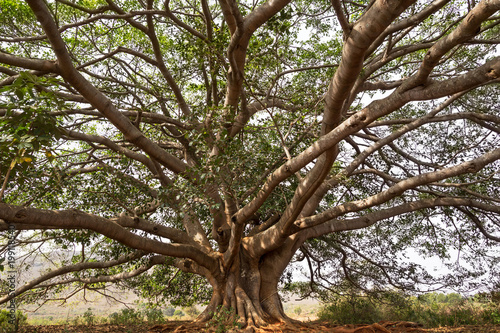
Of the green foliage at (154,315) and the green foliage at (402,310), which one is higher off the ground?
the green foliage at (154,315)

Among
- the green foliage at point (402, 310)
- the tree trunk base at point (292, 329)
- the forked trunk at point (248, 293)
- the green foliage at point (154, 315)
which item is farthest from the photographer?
the green foliage at point (154, 315)

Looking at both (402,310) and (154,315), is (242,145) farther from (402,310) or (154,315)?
(402,310)

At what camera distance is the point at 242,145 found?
18.2 ft

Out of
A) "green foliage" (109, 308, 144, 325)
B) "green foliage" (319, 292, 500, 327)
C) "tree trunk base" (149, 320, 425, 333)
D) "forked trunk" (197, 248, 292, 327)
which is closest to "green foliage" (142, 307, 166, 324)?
"green foliage" (109, 308, 144, 325)

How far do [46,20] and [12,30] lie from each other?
4.04 m

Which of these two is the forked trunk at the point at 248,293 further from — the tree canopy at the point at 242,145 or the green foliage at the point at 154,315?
the green foliage at the point at 154,315

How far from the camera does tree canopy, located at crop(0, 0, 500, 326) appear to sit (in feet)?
11.2

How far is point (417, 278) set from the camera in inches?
348

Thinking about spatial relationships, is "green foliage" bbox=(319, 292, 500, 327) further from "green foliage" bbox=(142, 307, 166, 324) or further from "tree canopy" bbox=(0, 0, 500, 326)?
"green foliage" bbox=(142, 307, 166, 324)

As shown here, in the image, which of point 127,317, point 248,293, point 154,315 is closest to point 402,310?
point 248,293

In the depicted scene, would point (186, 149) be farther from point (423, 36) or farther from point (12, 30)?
point (423, 36)

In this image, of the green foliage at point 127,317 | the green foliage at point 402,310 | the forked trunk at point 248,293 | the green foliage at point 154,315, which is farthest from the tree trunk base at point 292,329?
the green foliage at point 402,310

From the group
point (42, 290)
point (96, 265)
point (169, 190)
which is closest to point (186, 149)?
point (169, 190)

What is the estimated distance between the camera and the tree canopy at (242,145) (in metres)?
3.42
